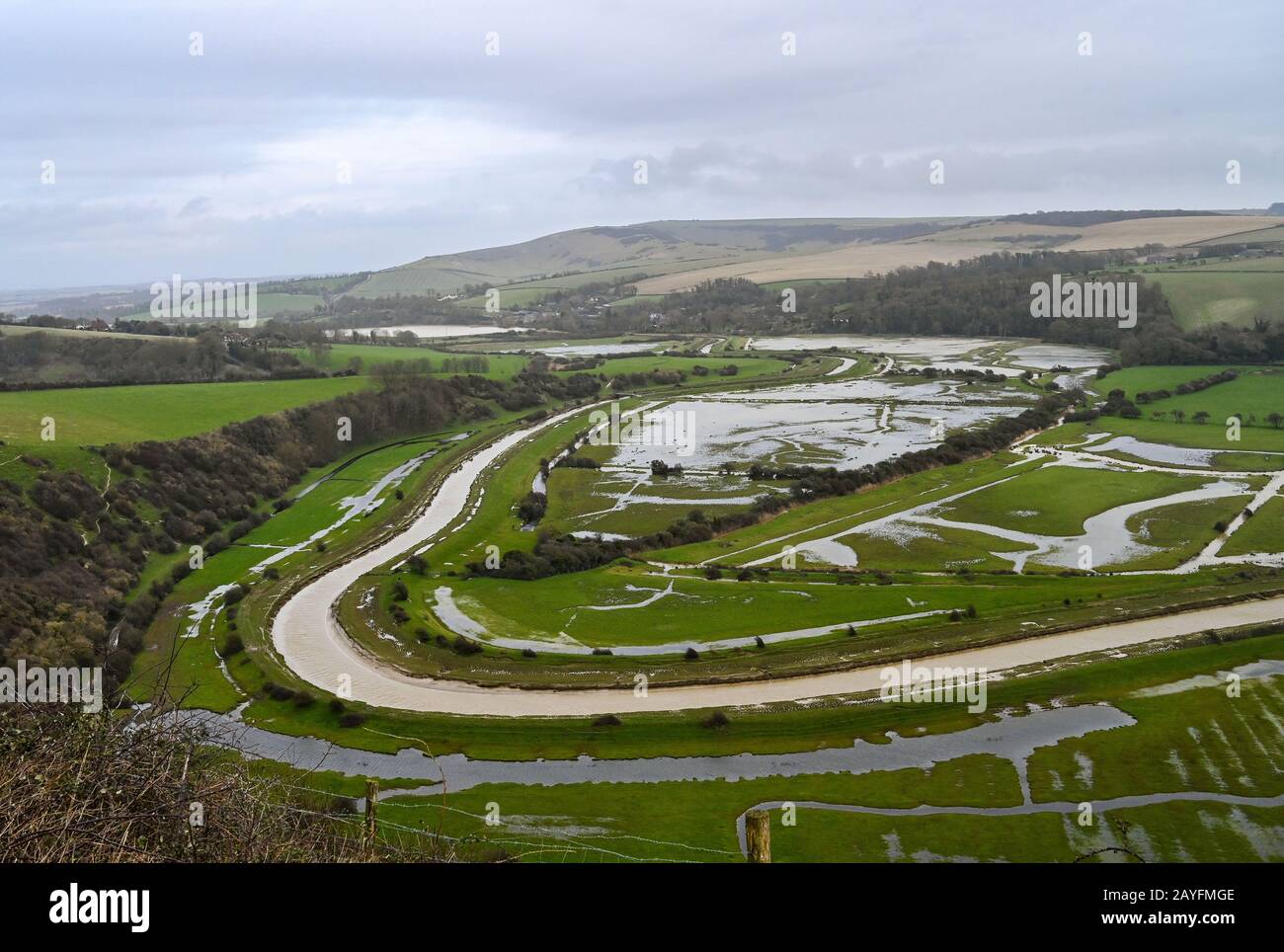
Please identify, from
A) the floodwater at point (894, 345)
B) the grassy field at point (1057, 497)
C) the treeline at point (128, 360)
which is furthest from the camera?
the floodwater at point (894, 345)

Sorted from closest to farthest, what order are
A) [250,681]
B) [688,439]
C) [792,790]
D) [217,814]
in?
[217,814] → [792,790] → [250,681] → [688,439]

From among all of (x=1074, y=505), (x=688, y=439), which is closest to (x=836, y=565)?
(x=1074, y=505)

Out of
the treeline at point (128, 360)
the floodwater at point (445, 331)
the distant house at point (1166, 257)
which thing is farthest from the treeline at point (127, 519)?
the distant house at point (1166, 257)

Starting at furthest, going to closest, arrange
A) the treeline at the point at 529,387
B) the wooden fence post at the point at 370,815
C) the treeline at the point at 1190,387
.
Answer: the treeline at the point at 529,387 → the treeline at the point at 1190,387 → the wooden fence post at the point at 370,815

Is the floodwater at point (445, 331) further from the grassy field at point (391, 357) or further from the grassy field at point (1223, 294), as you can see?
the grassy field at point (1223, 294)

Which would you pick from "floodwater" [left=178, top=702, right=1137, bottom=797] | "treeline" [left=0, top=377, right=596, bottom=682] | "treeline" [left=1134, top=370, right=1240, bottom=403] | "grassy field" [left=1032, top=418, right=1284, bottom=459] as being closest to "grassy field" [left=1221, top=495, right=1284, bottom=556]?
"grassy field" [left=1032, top=418, right=1284, bottom=459]
